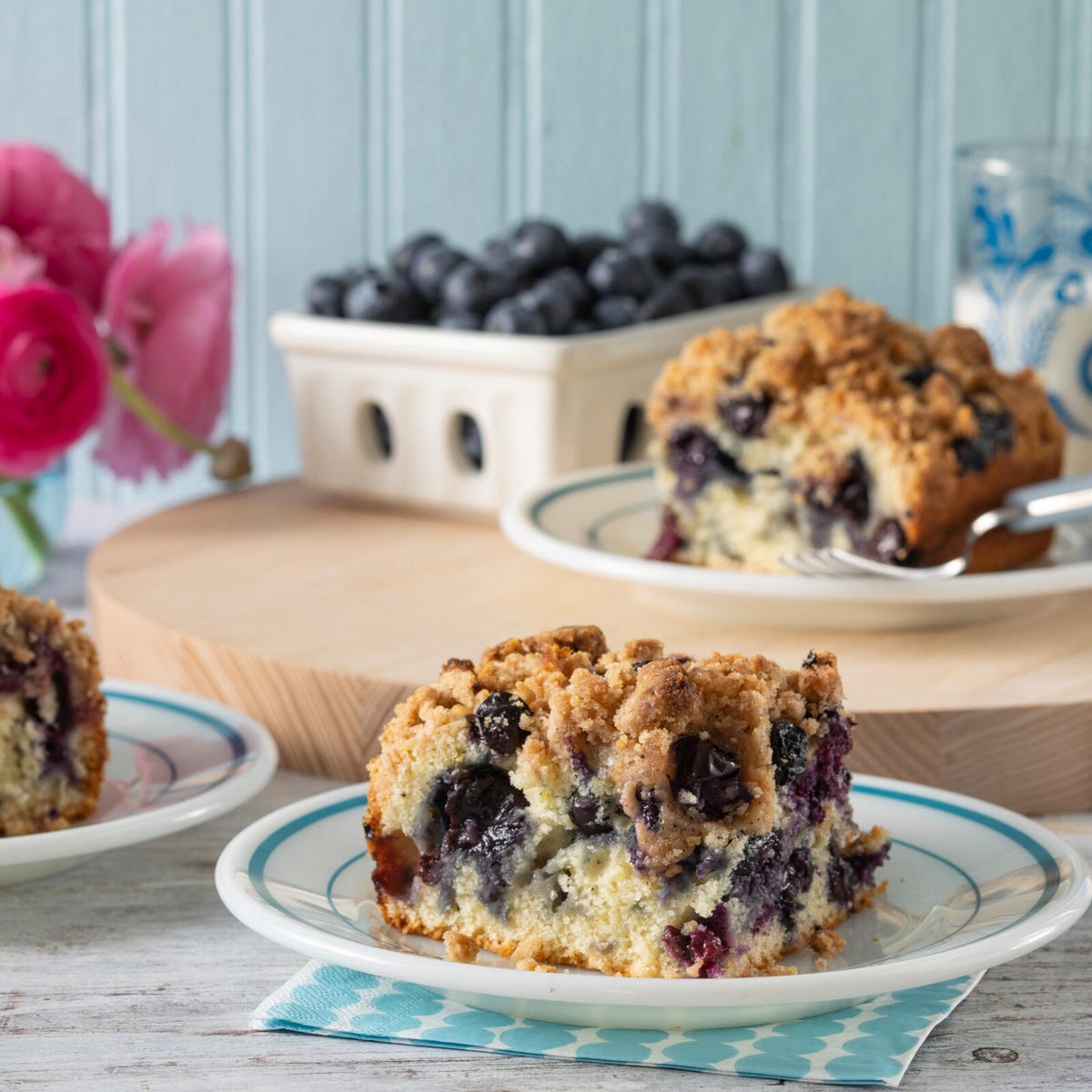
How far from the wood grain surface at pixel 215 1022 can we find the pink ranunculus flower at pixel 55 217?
1.14 meters

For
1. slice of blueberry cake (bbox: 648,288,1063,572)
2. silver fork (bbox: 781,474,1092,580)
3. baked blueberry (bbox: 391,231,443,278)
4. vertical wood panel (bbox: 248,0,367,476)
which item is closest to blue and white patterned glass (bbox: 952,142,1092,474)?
slice of blueberry cake (bbox: 648,288,1063,572)

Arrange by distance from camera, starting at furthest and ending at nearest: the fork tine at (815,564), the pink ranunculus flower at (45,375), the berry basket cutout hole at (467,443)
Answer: the berry basket cutout hole at (467,443)
the pink ranunculus flower at (45,375)
the fork tine at (815,564)

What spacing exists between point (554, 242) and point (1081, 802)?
1.12 meters

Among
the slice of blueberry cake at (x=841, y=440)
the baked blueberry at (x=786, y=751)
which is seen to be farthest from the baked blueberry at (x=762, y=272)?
the baked blueberry at (x=786, y=751)

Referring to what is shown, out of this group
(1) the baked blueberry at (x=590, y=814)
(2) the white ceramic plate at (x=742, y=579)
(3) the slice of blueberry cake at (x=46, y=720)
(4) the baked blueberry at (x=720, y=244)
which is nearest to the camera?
(1) the baked blueberry at (x=590, y=814)

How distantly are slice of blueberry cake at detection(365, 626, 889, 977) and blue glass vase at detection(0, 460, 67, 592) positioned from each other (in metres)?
1.34

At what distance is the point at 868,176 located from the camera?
300 cm

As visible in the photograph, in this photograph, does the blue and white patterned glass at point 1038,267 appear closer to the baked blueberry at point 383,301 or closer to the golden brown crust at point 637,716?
the baked blueberry at point 383,301

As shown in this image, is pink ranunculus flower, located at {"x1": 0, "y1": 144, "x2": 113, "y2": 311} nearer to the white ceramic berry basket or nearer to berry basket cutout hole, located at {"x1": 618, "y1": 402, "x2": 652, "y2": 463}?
the white ceramic berry basket

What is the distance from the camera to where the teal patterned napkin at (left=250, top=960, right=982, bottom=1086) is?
103 cm

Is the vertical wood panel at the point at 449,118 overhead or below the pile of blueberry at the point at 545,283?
overhead

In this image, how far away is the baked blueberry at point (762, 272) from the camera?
2.49 meters

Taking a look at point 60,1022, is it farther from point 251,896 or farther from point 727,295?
point 727,295

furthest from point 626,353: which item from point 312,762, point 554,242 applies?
point 312,762
